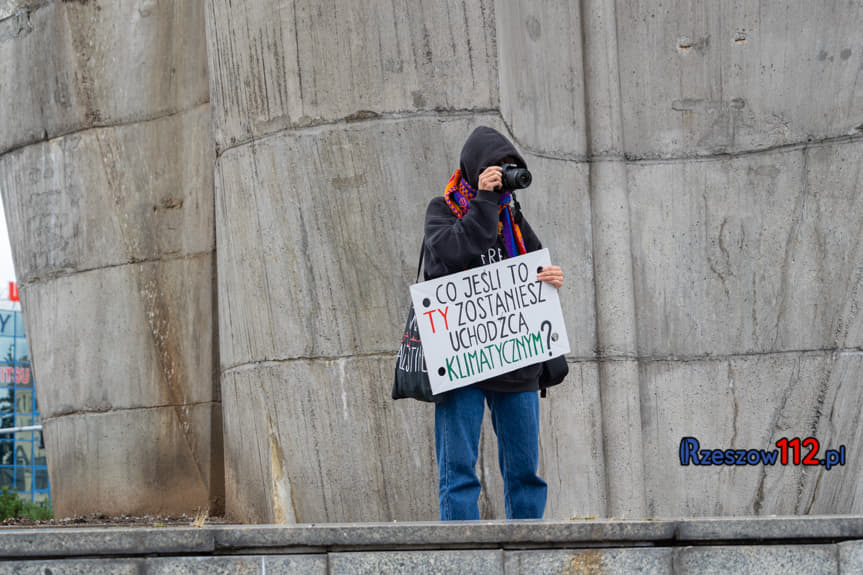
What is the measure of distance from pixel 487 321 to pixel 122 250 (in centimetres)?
511

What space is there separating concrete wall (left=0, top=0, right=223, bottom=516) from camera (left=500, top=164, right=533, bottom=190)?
4.71 metres

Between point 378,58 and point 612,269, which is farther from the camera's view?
point 612,269

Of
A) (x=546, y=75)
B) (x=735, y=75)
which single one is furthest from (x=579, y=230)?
(x=735, y=75)

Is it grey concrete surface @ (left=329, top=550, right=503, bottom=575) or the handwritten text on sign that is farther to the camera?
the handwritten text on sign

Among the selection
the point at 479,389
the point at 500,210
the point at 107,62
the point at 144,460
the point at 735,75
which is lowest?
the point at 144,460

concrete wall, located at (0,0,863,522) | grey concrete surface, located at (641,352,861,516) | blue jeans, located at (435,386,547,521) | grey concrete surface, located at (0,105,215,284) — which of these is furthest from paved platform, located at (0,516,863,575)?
grey concrete surface, located at (0,105,215,284)

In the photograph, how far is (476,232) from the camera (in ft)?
15.1

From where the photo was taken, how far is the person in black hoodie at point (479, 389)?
459cm

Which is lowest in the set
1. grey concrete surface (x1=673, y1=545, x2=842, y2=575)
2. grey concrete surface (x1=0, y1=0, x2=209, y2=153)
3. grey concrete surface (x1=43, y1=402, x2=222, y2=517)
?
grey concrete surface (x1=43, y1=402, x2=222, y2=517)

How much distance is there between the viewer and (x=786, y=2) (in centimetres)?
778

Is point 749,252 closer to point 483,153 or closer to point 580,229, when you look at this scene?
point 580,229

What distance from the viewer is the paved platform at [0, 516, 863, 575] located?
3744mm

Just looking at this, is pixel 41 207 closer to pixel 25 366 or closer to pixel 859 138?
pixel 859 138

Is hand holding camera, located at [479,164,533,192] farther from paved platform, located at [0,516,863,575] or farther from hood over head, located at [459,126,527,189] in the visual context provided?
paved platform, located at [0,516,863,575]
